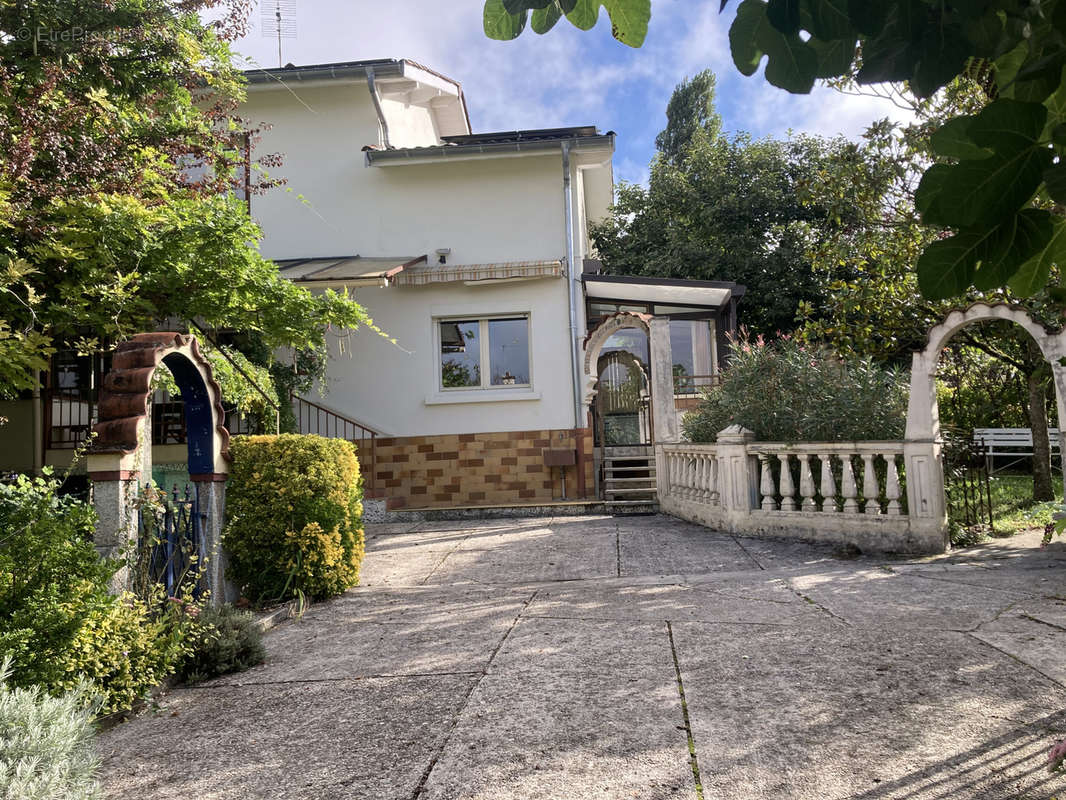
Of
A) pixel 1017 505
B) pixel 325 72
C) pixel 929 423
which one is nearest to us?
pixel 929 423

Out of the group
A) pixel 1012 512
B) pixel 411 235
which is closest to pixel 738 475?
pixel 1012 512

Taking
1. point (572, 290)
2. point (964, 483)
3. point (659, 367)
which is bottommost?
point (964, 483)

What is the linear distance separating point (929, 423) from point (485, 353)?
749cm

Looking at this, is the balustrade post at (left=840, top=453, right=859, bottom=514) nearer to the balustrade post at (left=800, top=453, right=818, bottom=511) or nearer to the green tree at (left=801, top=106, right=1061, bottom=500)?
the balustrade post at (left=800, top=453, right=818, bottom=511)

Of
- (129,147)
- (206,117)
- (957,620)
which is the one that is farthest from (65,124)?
(957,620)

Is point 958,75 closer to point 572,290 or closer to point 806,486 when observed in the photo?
point 806,486

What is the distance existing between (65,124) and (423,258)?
6.72m

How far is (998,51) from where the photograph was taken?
118 centimetres

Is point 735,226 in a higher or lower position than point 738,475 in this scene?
higher

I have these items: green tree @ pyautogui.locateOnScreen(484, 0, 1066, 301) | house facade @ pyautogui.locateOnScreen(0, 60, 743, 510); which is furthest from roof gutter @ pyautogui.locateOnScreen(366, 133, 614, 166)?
green tree @ pyautogui.locateOnScreen(484, 0, 1066, 301)

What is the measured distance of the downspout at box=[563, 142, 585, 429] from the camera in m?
12.2

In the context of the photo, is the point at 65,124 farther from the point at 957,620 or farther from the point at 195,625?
the point at 957,620

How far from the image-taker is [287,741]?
119 inches

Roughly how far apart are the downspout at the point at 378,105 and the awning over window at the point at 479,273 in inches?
102
